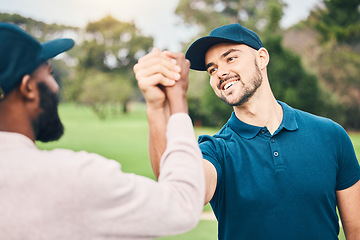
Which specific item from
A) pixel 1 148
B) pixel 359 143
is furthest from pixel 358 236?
pixel 359 143

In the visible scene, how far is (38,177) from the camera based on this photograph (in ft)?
3.19

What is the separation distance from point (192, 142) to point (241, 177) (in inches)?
29.7

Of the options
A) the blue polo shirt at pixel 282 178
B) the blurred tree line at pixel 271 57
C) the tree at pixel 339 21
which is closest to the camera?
the blue polo shirt at pixel 282 178

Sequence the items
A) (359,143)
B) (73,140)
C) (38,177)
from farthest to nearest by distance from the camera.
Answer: (73,140)
(359,143)
(38,177)

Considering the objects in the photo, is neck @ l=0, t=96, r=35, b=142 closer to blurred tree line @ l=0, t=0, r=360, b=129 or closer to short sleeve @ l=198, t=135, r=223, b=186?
short sleeve @ l=198, t=135, r=223, b=186

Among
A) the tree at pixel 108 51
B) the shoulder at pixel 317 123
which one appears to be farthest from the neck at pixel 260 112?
the tree at pixel 108 51

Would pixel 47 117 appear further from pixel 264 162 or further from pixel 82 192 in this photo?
pixel 264 162

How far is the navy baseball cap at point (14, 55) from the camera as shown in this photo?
109 centimetres

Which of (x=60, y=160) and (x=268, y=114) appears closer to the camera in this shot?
(x=60, y=160)

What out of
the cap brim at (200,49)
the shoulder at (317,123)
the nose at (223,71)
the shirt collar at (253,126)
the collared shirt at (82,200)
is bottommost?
the collared shirt at (82,200)

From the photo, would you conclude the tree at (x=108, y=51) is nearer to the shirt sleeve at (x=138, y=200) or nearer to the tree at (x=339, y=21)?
the tree at (x=339, y=21)

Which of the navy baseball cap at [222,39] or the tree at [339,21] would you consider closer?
the navy baseball cap at [222,39]

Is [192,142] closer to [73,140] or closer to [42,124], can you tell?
[42,124]

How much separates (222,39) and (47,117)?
3.63ft
